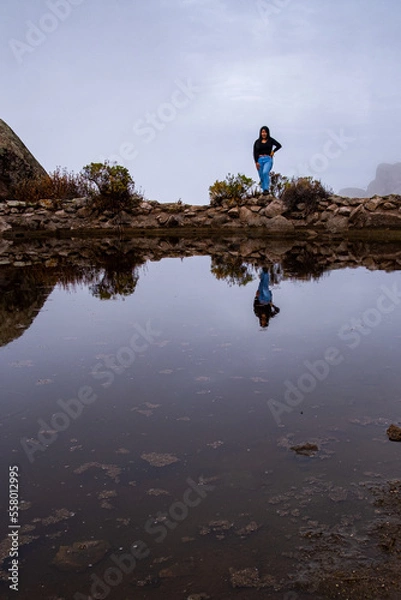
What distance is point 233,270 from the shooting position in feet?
42.2

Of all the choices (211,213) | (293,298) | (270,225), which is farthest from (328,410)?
(211,213)

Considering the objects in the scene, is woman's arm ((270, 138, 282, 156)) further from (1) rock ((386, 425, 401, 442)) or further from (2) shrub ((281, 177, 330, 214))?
(1) rock ((386, 425, 401, 442))

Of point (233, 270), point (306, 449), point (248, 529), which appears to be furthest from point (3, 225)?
point (248, 529)

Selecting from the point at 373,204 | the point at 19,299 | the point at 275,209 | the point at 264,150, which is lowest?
the point at 19,299

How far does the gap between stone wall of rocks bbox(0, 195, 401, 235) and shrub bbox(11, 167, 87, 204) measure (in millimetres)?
1419

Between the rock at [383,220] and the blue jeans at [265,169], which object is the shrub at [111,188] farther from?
the rock at [383,220]

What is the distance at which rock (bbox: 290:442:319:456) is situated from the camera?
149 inches

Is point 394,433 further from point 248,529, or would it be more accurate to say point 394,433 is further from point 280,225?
point 280,225

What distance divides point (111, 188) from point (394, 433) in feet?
73.0

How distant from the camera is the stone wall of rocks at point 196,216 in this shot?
2217 centimetres

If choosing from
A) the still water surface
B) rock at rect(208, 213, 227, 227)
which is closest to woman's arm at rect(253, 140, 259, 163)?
rock at rect(208, 213, 227, 227)

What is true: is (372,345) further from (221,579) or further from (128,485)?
(221,579)

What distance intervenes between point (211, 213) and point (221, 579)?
2254 cm

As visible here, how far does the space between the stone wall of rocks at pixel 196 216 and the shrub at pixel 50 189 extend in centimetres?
142
